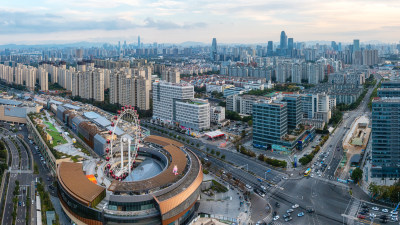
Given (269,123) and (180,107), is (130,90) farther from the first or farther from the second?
(269,123)

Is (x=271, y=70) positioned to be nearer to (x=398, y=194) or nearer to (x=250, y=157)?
(x=250, y=157)

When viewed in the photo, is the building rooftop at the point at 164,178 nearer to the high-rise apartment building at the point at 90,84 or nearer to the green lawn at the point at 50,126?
the green lawn at the point at 50,126

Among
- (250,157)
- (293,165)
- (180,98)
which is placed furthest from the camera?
(180,98)

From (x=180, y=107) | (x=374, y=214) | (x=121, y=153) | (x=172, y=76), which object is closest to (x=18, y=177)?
(x=121, y=153)

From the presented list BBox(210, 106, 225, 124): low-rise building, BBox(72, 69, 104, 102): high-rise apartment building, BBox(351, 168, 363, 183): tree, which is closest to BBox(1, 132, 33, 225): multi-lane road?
BBox(72, 69, 104, 102): high-rise apartment building

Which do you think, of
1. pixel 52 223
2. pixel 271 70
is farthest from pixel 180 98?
pixel 271 70

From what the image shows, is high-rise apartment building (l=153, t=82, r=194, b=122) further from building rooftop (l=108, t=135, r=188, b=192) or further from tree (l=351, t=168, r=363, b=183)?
tree (l=351, t=168, r=363, b=183)

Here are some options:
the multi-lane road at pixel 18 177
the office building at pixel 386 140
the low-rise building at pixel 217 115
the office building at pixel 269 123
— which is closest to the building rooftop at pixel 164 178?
the multi-lane road at pixel 18 177

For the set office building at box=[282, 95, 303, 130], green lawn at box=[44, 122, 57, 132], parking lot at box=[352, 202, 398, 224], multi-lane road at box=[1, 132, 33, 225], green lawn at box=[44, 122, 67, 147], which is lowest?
parking lot at box=[352, 202, 398, 224]
